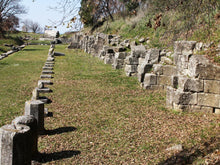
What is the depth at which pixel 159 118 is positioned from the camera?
828cm

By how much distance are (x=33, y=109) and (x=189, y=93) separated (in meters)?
4.87

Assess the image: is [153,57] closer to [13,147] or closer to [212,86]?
[212,86]

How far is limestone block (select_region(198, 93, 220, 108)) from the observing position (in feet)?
26.9

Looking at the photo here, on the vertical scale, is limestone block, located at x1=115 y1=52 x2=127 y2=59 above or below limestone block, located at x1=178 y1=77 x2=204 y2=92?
above

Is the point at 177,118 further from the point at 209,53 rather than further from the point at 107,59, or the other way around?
the point at 107,59

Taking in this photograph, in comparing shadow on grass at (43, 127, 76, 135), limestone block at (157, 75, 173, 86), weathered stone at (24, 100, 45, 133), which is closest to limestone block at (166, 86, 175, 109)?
limestone block at (157, 75, 173, 86)

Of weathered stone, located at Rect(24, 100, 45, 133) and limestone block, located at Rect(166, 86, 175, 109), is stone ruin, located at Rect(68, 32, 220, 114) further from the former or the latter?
weathered stone, located at Rect(24, 100, 45, 133)

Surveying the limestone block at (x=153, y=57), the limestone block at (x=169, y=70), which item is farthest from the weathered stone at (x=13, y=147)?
the limestone block at (x=153, y=57)

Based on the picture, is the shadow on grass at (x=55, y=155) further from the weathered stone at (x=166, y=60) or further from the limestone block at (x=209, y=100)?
the weathered stone at (x=166, y=60)

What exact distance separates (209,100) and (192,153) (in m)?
3.19

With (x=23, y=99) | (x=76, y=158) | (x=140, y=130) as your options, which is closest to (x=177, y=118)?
(x=140, y=130)

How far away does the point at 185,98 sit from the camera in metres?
8.57

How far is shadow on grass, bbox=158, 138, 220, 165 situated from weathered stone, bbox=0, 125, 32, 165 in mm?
2727

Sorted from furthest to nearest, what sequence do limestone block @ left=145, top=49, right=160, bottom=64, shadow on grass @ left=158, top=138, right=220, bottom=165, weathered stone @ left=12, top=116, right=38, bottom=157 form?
1. limestone block @ left=145, top=49, right=160, bottom=64
2. weathered stone @ left=12, top=116, right=38, bottom=157
3. shadow on grass @ left=158, top=138, right=220, bottom=165
